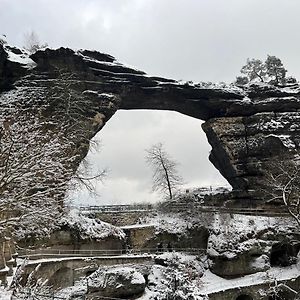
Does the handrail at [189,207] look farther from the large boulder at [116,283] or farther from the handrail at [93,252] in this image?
the large boulder at [116,283]

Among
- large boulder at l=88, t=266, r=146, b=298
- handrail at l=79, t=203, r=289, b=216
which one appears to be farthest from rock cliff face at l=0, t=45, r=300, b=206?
large boulder at l=88, t=266, r=146, b=298

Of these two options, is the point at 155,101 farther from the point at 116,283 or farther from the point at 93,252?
the point at 116,283

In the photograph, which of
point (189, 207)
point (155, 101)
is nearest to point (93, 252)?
point (189, 207)

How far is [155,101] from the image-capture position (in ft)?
117

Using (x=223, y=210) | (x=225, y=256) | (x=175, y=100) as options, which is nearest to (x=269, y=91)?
(x=175, y=100)

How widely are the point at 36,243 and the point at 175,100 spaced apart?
18621 millimetres

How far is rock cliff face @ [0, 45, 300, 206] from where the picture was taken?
2972 cm

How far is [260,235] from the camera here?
90.7ft

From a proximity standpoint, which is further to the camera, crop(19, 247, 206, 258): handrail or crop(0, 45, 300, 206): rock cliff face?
crop(0, 45, 300, 206): rock cliff face

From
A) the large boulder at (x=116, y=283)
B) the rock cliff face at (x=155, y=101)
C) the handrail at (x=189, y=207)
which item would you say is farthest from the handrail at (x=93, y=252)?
the rock cliff face at (x=155, y=101)

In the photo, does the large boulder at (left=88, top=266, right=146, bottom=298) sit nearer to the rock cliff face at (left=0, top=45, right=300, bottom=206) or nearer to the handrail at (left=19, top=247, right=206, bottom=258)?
the handrail at (left=19, top=247, right=206, bottom=258)

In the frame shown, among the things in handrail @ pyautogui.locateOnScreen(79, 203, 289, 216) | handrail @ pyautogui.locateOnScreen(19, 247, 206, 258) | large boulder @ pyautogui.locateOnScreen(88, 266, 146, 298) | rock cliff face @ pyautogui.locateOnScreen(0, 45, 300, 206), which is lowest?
large boulder @ pyautogui.locateOnScreen(88, 266, 146, 298)

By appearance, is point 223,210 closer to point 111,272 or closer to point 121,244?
point 121,244

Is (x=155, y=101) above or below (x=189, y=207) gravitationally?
above
